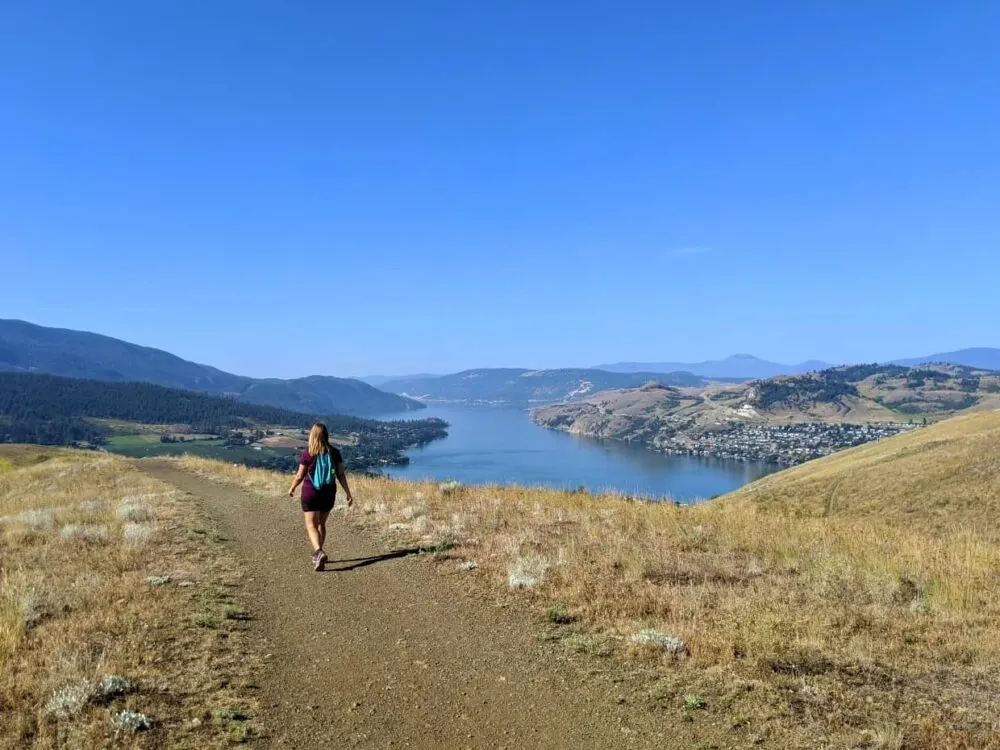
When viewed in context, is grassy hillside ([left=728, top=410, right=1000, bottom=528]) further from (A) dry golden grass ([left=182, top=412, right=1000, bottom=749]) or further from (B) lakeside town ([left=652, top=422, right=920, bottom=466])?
(B) lakeside town ([left=652, top=422, right=920, bottom=466])

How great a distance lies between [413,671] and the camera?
6.44m

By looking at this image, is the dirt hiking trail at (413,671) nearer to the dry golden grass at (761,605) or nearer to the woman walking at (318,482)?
the dry golden grass at (761,605)

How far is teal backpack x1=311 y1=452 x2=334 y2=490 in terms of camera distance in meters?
11.1

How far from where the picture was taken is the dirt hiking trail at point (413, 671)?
17.1 feet

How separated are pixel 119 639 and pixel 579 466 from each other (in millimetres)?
115075

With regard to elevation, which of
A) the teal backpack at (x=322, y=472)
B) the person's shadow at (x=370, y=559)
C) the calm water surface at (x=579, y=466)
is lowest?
the calm water surface at (x=579, y=466)

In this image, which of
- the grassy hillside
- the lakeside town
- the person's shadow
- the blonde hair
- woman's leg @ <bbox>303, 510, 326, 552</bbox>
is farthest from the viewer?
the lakeside town

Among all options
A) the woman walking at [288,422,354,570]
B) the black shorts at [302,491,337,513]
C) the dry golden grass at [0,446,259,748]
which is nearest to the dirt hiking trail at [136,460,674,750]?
the dry golden grass at [0,446,259,748]

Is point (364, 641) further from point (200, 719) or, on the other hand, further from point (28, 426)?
point (28, 426)

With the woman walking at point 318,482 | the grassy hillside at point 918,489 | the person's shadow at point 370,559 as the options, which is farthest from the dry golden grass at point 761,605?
the grassy hillside at point 918,489

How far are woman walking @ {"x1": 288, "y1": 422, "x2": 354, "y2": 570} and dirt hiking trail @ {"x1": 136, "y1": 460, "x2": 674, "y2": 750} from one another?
2.59ft

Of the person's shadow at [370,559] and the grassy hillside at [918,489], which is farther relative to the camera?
the grassy hillside at [918,489]

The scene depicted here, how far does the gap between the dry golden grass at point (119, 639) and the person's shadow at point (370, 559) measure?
162 centimetres

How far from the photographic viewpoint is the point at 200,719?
529 centimetres
